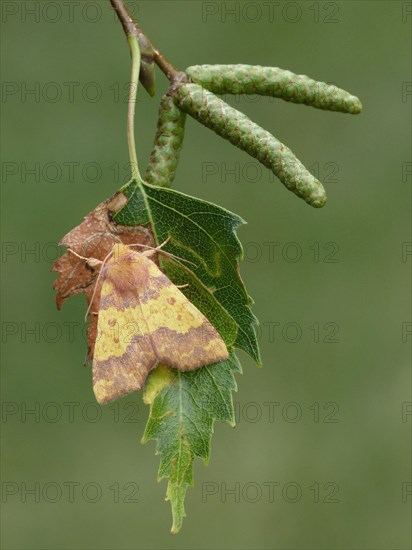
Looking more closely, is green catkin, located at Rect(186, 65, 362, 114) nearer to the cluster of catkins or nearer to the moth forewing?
the cluster of catkins

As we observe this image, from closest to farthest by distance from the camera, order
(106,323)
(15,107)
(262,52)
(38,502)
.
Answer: (106,323) < (38,502) < (15,107) < (262,52)

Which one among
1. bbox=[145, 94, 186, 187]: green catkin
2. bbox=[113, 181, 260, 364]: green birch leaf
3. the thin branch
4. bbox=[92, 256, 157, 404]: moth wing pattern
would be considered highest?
the thin branch

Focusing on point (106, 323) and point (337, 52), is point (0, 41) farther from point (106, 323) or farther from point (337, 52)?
point (106, 323)

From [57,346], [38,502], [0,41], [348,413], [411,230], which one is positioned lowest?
[38,502]

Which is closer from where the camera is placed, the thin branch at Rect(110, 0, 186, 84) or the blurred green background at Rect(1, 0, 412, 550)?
the thin branch at Rect(110, 0, 186, 84)

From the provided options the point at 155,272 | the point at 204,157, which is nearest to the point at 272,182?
the point at 204,157

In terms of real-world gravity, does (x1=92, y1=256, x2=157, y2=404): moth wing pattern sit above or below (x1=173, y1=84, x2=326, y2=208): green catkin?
below

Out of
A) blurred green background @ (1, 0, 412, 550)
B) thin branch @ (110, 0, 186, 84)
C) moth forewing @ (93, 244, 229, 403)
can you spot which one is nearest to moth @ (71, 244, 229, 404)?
moth forewing @ (93, 244, 229, 403)

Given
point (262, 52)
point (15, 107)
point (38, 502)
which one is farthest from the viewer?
point (262, 52)
